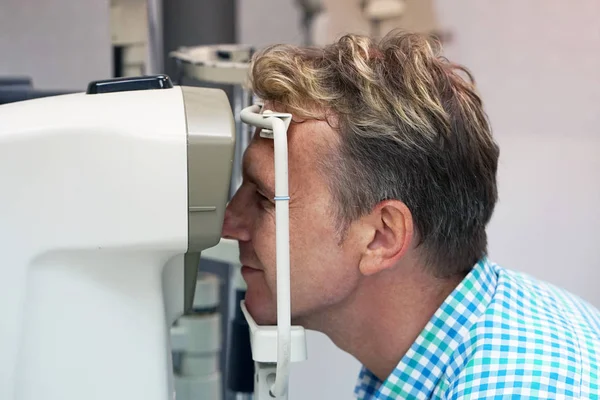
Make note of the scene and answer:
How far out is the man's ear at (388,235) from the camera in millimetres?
985

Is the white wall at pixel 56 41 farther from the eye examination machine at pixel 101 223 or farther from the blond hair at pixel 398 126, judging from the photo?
the eye examination machine at pixel 101 223

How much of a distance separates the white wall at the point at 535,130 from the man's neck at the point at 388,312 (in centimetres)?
84

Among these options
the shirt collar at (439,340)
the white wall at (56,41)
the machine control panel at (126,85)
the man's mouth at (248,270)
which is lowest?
the shirt collar at (439,340)

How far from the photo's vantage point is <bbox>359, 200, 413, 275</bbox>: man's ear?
98cm

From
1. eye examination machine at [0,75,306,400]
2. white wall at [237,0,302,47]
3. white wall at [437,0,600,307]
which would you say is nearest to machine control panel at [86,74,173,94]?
eye examination machine at [0,75,306,400]

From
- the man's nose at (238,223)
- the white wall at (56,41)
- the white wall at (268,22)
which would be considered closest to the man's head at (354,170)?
the man's nose at (238,223)

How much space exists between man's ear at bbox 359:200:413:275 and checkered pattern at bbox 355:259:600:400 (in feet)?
0.34

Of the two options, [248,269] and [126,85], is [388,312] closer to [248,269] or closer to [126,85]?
[248,269]

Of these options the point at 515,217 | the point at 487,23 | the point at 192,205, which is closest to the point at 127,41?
the point at 192,205

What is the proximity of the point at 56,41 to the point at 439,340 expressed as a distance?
0.91m

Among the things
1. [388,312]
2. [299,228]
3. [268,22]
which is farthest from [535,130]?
[299,228]

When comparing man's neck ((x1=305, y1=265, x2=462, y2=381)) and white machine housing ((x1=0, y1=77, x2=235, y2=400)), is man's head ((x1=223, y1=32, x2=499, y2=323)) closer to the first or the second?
man's neck ((x1=305, y1=265, x2=462, y2=381))

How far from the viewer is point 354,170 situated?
3.18 ft

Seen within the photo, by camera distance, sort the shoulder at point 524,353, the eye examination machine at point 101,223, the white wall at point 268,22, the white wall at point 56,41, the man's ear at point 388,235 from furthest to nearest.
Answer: the white wall at point 268,22
the white wall at point 56,41
the man's ear at point 388,235
the shoulder at point 524,353
the eye examination machine at point 101,223
